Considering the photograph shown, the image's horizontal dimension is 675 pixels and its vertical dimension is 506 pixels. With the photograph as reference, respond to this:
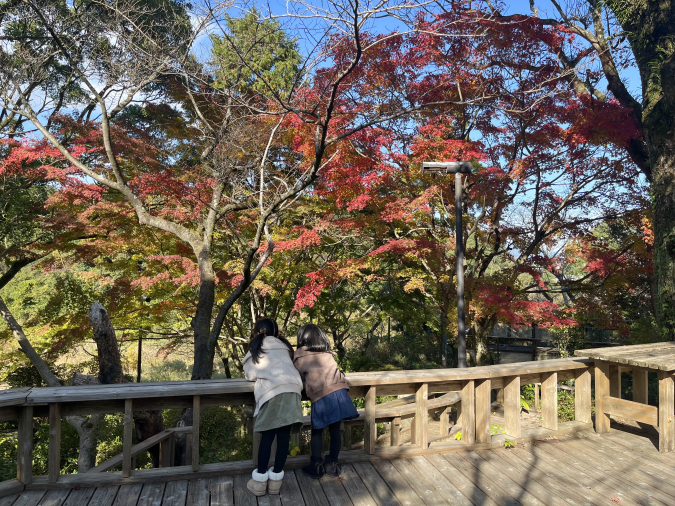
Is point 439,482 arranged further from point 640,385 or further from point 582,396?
point 640,385

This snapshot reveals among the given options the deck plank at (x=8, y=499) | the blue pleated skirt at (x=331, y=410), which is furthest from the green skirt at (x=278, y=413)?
the deck plank at (x=8, y=499)

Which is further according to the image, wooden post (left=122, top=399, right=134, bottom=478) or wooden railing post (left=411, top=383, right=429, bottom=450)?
wooden railing post (left=411, top=383, right=429, bottom=450)

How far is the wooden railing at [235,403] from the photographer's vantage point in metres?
2.84

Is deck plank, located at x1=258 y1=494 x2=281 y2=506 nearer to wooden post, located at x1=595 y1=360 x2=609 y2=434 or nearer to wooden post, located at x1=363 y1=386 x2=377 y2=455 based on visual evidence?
wooden post, located at x1=363 y1=386 x2=377 y2=455

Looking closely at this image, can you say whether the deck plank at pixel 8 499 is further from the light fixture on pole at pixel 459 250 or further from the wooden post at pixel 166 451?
the light fixture on pole at pixel 459 250

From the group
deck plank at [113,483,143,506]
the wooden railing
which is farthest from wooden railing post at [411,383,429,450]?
deck plank at [113,483,143,506]

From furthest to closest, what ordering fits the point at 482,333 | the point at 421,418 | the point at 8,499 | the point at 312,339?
the point at 482,333 → the point at 421,418 → the point at 312,339 → the point at 8,499

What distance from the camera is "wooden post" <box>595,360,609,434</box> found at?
406cm

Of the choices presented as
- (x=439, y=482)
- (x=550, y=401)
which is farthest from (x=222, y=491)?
(x=550, y=401)

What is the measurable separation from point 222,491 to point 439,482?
1.42 metres

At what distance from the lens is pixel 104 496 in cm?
277

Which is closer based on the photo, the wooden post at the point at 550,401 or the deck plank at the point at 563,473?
the deck plank at the point at 563,473

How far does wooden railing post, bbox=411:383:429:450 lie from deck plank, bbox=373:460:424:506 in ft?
1.07

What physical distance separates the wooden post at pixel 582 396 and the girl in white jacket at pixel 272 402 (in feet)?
9.05
